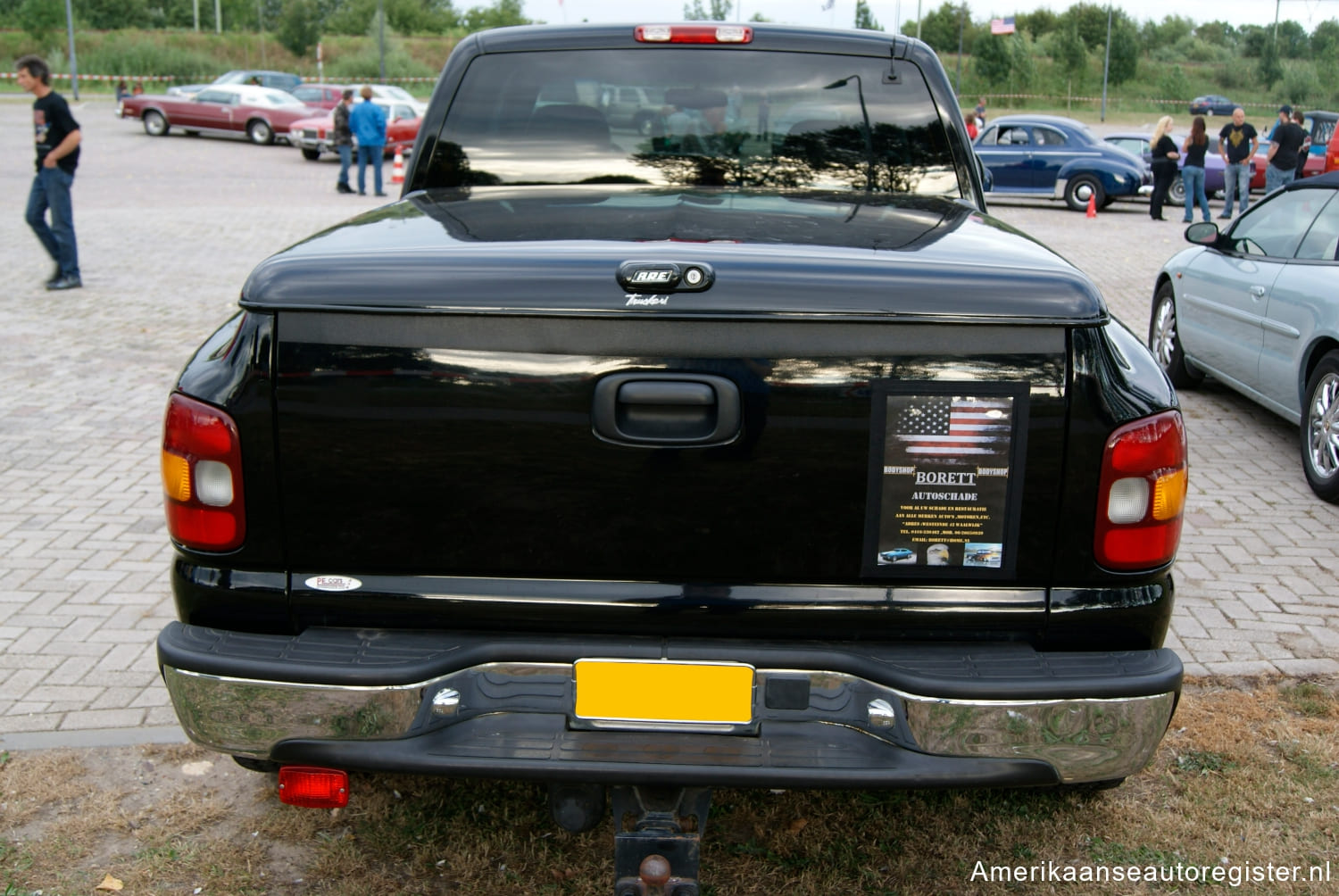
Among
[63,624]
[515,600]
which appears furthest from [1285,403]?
[63,624]

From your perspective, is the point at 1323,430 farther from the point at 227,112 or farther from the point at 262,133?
the point at 227,112

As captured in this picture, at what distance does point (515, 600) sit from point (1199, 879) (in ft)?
6.27

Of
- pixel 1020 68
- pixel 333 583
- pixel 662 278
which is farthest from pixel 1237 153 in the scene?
pixel 1020 68

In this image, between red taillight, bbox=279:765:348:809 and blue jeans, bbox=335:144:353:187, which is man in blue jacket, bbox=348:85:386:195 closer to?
blue jeans, bbox=335:144:353:187

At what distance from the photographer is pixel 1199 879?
10.1 ft

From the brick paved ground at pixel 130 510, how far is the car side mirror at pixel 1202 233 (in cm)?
111

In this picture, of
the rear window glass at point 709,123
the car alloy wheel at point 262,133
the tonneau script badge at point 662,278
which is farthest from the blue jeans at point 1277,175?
the car alloy wheel at point 262,133

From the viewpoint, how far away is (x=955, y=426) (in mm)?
2406

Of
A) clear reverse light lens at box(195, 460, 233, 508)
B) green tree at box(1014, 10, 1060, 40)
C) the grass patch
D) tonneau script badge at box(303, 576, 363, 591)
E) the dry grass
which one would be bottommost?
the dry grass

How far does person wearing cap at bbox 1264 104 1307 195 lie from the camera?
1952 centimetres

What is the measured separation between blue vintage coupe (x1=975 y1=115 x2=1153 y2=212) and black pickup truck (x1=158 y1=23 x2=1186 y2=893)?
66.2ft

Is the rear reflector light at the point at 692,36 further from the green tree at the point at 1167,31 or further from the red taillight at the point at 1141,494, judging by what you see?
the green tree at the point at 1167,31

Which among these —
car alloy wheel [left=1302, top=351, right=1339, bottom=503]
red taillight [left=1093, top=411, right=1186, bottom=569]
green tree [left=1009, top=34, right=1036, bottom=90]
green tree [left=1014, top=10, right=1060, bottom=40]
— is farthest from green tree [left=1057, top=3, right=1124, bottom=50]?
red taillight [left=1093, top=411, right=1186, bottom=569]

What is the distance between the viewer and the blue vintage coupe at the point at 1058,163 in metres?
21.5
